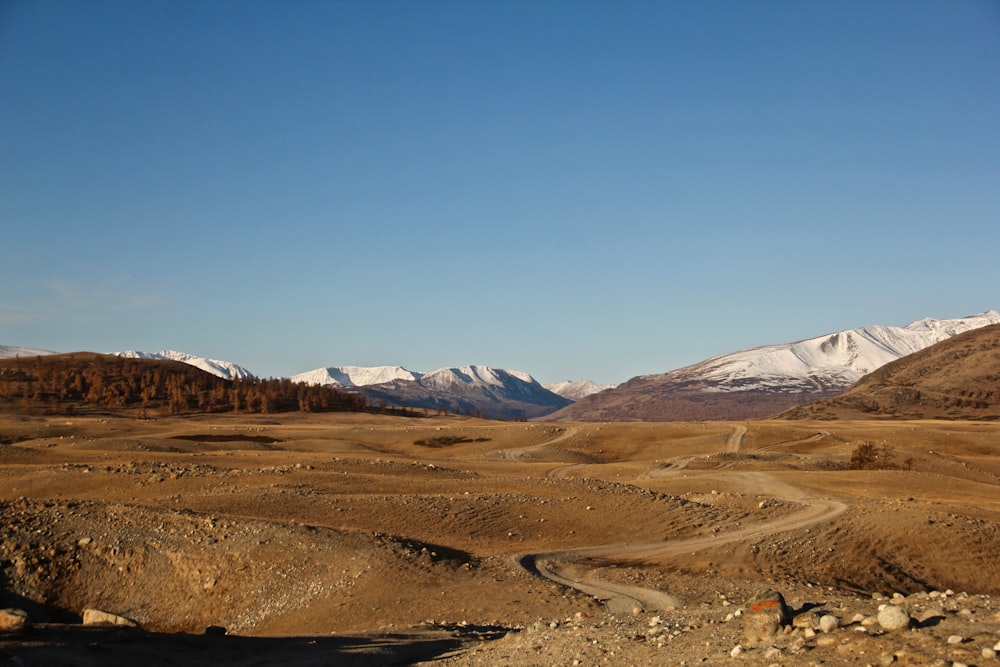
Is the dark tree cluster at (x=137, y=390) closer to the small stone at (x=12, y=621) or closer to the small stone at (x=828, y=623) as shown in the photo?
the small stone at (x=12, y=621)

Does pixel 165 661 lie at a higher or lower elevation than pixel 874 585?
higher

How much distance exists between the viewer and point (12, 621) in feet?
36.2

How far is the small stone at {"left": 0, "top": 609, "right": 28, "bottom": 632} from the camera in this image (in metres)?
10.9

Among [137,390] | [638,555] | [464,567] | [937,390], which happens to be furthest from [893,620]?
[937,390]

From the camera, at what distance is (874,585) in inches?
856

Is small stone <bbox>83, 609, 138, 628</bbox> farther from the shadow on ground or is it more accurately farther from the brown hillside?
the brown hillside

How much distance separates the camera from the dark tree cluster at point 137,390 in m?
89.8

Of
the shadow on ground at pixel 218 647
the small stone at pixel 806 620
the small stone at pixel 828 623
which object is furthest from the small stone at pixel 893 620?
the shadow on ground at pixel 218 647

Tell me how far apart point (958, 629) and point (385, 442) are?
203ft

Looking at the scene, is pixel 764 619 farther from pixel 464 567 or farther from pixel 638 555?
pixel 638 555

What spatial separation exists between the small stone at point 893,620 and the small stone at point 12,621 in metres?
11.1

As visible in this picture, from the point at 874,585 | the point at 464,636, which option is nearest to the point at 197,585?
the point at 464,636

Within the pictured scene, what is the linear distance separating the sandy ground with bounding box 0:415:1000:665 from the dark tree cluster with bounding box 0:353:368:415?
57.8 metres

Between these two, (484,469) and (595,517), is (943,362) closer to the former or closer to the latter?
(484,469)
